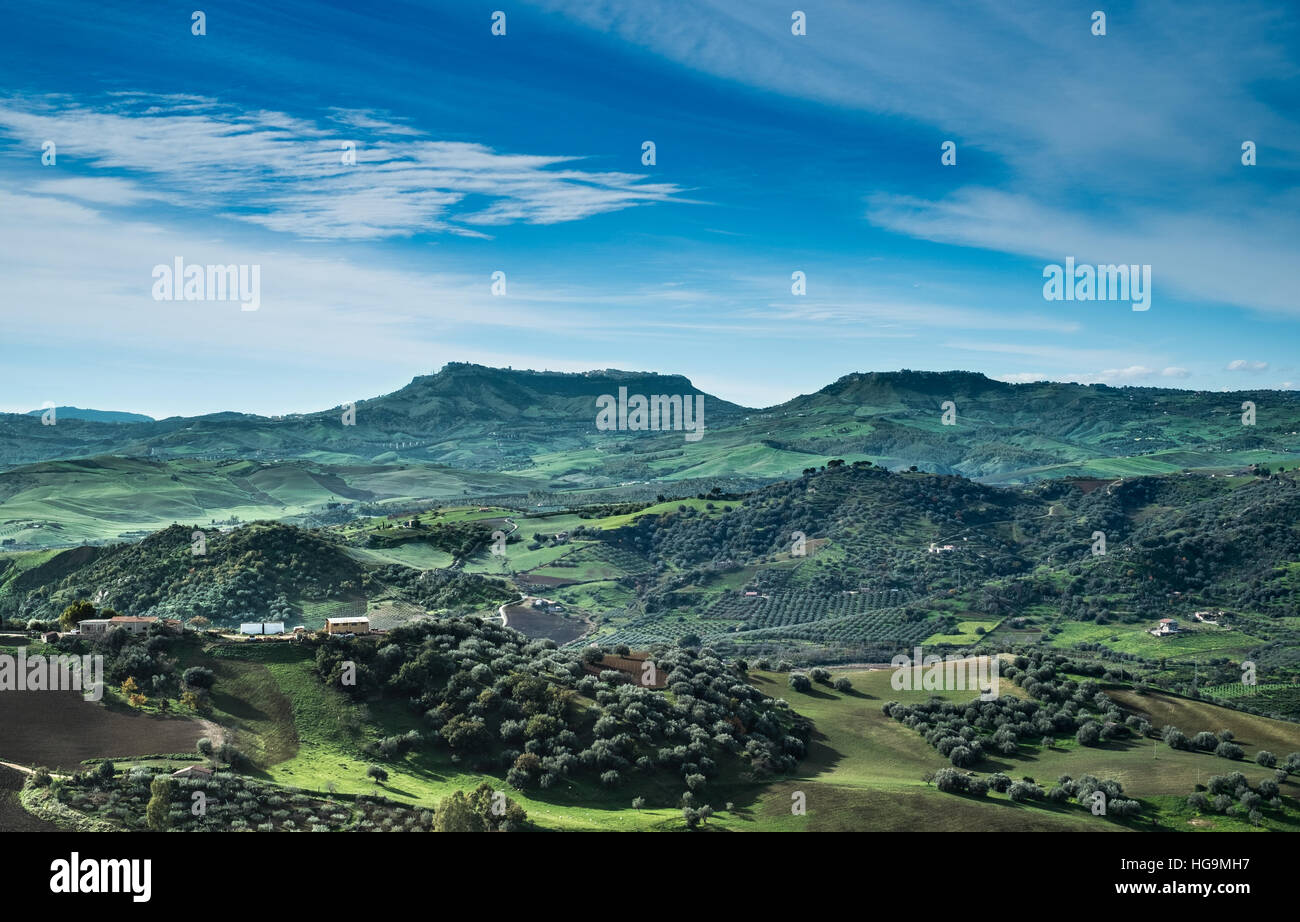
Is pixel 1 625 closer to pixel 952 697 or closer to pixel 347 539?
pixel 952 697

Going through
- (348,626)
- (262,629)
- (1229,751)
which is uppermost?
(348,626)

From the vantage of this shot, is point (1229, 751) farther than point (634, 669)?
No

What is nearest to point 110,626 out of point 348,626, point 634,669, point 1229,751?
point 348,626

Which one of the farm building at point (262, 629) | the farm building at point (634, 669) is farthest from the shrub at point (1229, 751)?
the farm building at point (262, 629)

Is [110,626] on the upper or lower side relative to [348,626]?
upper

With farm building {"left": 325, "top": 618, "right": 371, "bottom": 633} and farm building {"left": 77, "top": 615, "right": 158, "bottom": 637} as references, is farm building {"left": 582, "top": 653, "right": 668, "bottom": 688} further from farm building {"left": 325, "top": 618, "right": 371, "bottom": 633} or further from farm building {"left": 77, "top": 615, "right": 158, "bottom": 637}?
farm building {"left": 77, "top": 615, "right": 158, "bottom": 637}

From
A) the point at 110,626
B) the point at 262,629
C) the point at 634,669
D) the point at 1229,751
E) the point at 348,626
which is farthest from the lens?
the point at 634,669

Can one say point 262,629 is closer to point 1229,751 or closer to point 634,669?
point 634,669

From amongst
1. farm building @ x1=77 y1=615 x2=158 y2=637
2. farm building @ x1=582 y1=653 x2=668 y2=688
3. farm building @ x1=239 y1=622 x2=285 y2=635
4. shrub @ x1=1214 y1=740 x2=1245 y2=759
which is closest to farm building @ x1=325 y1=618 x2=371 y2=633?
farm building @ x1=239 y1=622 x2=285 y2=635

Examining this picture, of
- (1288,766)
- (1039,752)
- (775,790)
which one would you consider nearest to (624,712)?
(775,790)
